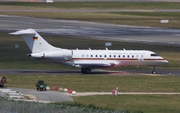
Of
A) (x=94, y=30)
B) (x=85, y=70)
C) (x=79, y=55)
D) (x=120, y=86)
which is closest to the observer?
(x=120, y=86)

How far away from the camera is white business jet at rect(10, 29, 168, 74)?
84750mm

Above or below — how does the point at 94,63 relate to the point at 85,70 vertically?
above

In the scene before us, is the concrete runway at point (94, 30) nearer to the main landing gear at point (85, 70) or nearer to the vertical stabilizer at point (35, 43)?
the main landing gear at point (85, 70)

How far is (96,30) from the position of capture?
461 ft

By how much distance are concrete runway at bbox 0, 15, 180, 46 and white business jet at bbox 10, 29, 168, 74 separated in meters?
36.4

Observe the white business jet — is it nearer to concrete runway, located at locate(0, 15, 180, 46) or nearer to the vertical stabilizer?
the vertical stabilizer

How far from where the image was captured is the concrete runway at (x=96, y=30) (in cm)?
12916

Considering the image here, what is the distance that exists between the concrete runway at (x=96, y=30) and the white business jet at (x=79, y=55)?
36.4m

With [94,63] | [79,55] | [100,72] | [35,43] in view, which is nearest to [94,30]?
[100,72]

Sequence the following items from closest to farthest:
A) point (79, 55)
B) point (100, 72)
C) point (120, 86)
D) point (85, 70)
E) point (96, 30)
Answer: point (120, 86) < point (79, 55) < point (85, 70) < point (100, 72) < point (96, 30)

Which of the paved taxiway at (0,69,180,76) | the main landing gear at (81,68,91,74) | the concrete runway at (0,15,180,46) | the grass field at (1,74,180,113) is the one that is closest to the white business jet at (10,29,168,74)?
the main landing gear at (81,68,91,74)

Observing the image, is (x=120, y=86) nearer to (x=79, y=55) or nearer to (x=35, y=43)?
(x=79, y=55)

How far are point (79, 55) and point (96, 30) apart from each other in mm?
55304

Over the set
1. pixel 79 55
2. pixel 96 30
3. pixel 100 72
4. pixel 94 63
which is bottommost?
pixel 100 72
